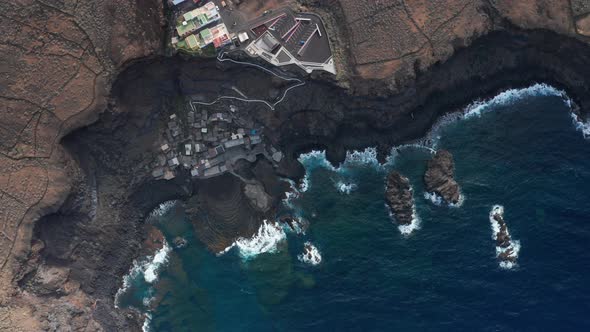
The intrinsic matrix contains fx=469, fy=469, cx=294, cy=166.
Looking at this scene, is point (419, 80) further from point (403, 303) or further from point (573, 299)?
point (573, 299)

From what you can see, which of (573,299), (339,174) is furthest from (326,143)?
(573,299)

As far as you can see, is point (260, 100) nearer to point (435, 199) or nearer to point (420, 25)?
point (420, 25)

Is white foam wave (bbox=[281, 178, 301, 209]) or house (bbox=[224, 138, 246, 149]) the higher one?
house (bbox=[224, 138, 246, 149])

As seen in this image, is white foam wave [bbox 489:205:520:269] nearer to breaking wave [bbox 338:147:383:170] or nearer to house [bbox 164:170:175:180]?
breaking wave [bbox 338:147:383:170]

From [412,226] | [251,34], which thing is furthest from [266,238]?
[251,34]

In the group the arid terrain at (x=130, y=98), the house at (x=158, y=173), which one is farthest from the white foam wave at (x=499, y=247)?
the house at (x=158, y=173)

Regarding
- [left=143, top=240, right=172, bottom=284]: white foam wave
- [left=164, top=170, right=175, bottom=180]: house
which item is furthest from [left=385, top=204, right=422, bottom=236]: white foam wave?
[left=143, top=240, right=172, bottom=284]: white foam wave
